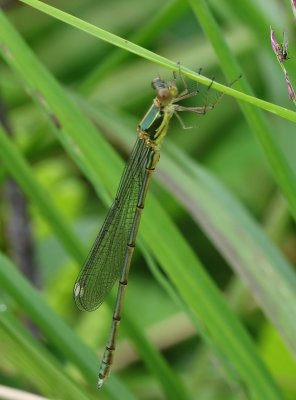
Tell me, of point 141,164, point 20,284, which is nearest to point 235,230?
point 141,164

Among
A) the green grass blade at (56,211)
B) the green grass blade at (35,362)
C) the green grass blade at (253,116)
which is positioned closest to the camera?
the green grass blade at (253,116)

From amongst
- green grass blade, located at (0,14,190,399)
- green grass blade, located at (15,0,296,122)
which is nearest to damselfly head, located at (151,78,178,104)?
green grass blade, located at (0,14,190,399)

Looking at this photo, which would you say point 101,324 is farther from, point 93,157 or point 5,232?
point 93,157

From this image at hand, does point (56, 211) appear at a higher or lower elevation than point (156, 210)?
higher

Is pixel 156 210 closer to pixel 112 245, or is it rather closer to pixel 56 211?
pixel 56 211

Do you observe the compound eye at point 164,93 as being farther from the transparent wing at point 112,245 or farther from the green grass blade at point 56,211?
the green grass blade at point 56,211

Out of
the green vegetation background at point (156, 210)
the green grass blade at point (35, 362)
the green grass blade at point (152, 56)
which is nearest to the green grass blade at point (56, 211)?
the green vegetation background at point (156, 210)

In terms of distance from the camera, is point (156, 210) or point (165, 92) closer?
point (156, 210)

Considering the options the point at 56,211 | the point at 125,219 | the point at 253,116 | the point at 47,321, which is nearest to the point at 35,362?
the point at 47,321
